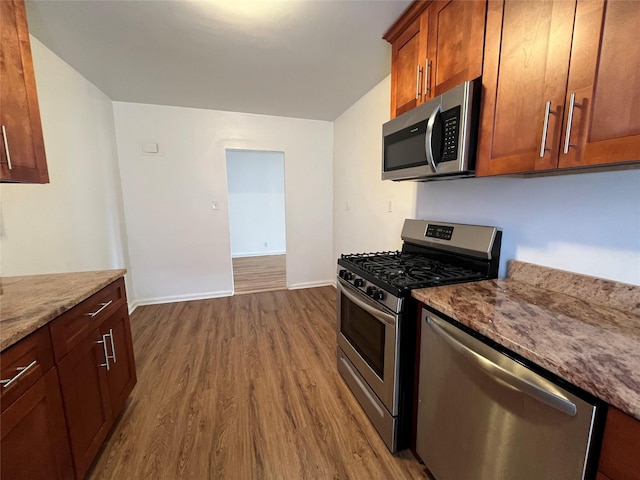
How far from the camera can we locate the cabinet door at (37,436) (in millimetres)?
814

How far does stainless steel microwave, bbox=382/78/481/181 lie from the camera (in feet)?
4.00

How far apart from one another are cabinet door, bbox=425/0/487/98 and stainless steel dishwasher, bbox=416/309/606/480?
1.16m

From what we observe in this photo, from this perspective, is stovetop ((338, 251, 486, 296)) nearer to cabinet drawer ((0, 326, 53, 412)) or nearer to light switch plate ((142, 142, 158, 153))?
cabinet drawer ((0, 326, 53, 412))

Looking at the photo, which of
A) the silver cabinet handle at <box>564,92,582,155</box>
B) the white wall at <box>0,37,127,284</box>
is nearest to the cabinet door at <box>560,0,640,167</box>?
the silver cabinet handle at <box>564,92,582,155</box>

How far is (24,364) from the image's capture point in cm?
88

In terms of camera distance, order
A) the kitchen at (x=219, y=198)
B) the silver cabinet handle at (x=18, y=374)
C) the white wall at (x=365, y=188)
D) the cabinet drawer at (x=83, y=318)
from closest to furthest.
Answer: the silver cabinet handle at (x=18, y=374)
the cabinet drawer at (x=83, y=318)
the kitchen at (x=219, y=198)
the white wall at (x=365, y=188)

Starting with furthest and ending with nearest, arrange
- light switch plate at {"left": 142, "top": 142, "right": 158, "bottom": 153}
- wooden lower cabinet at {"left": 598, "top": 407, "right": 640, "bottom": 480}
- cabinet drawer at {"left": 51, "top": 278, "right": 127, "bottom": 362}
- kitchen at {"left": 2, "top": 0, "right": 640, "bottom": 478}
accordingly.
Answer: light switch plate at {"left": 142, "top": 142, "right": 158, "bottom": 153} < kitchen at {"left": 2, "top": 0, "right": 640, "bottom": 478} < cabinet drawer at {"left": 51, "top": 278, "right": 127, "bottom": 362} < wooden lower cabinet at {"left": 598, "top": 407, "right": 640, "bottom": 480}

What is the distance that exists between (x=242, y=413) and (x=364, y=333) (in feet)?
3.04

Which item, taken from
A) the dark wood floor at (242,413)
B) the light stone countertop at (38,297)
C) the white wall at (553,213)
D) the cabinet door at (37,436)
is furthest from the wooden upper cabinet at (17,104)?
the white wall at (553,213)

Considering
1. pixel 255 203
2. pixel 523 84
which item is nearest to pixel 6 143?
pixel 523 84

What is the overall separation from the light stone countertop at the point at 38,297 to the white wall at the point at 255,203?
4635 mm

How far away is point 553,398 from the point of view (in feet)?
2.31

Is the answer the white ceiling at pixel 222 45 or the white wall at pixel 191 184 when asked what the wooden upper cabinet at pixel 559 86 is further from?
the white wall at pixel 191 184

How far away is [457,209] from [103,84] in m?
3.39
